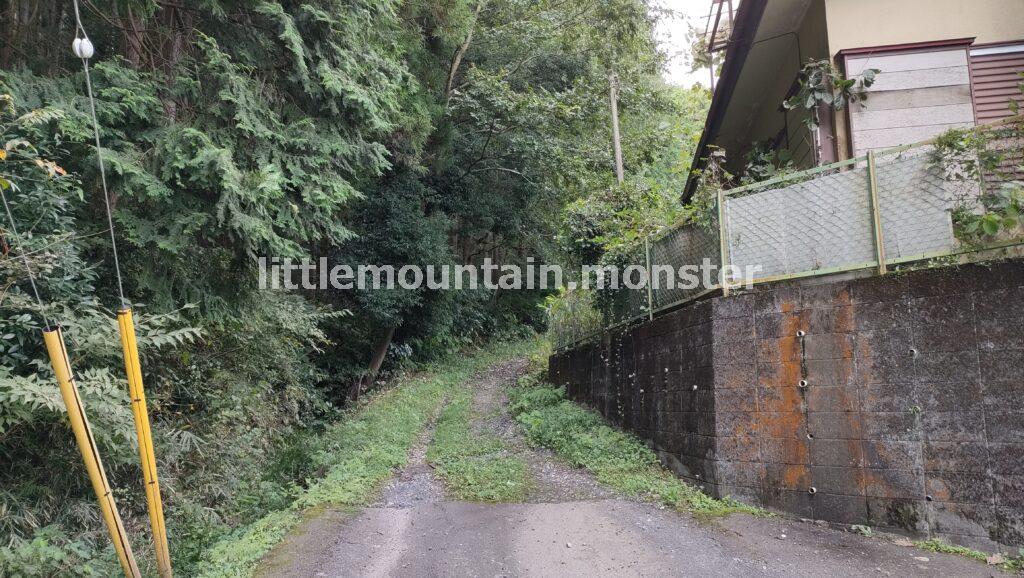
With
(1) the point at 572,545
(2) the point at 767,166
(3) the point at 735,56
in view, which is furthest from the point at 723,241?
(3) the point at 735,56

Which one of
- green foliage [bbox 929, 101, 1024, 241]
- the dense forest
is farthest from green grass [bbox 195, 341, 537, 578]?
green foliage [bbox 929, 101, 1024, 241]

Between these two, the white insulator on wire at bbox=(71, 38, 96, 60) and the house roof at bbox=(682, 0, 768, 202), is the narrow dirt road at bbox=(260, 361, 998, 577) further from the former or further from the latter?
the house roof at bbox=(682, 0, 768, 202)

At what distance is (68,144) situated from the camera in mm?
5172

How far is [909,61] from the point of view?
6.15 metres

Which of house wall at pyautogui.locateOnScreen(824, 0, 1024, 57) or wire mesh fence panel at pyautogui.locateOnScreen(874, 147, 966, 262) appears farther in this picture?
house wall at pyautogui.locateOnScreen(824, 0, 1024, 57)

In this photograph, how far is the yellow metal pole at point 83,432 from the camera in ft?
10.3

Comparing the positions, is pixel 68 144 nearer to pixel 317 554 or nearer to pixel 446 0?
pixel 317 554

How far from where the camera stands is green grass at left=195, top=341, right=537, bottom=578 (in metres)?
4.73

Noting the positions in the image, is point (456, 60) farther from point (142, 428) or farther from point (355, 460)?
point (142, 428)

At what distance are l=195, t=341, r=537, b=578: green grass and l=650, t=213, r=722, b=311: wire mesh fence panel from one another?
294 cm

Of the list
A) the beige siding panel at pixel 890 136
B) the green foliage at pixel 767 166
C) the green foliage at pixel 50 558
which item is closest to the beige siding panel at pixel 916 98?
the beige siding panel at pixel 890 136

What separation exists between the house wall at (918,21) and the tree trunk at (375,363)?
11004 mm

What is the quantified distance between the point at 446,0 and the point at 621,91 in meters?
5.58

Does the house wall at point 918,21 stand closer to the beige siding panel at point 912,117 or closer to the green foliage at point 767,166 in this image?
the beige siding panel at point 912,117
